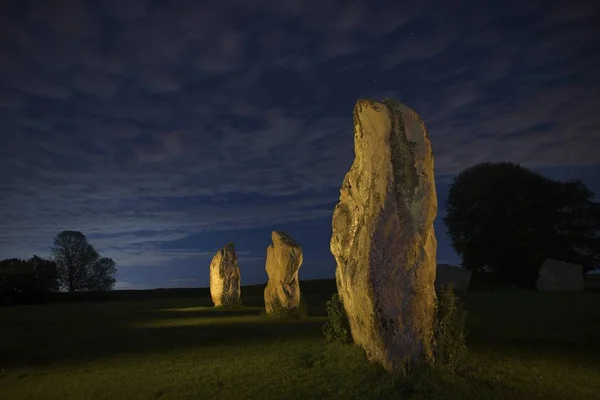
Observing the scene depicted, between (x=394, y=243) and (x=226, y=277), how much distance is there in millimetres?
18587

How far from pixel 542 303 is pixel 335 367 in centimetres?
1700

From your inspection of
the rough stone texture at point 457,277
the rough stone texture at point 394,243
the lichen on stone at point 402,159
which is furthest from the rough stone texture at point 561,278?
the lichen on stone at point 402,159

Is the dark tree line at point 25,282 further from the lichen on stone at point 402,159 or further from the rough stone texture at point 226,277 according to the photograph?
the lichen on stone at point 402,159

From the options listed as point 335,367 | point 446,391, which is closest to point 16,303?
point 335,367

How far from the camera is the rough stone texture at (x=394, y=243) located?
7492 millimetres

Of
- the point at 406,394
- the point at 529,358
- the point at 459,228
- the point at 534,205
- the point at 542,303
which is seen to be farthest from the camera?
the point at 459,228

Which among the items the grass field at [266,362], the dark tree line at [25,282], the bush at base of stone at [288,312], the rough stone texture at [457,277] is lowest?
the grass field at [266,362]

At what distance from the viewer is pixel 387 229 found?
7746 millimetres

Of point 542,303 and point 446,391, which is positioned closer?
point 446,391

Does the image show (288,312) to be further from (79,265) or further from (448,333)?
(79,265)

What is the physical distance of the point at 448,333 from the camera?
792cm

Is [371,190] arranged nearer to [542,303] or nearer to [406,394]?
[406,394]

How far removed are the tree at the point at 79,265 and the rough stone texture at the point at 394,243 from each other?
136 feet

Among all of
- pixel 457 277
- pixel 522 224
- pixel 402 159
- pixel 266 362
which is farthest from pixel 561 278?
pixel 402 159
